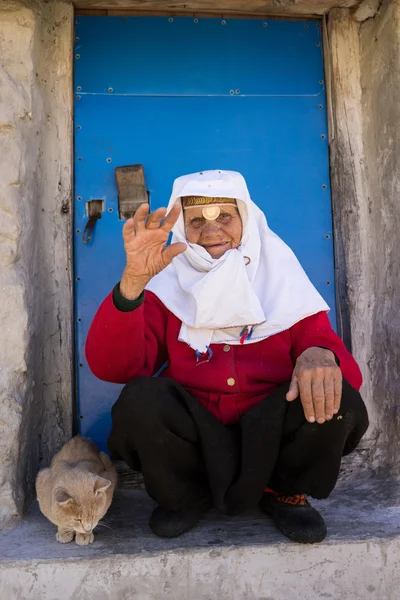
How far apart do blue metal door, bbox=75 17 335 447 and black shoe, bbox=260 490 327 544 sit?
1.18 meters

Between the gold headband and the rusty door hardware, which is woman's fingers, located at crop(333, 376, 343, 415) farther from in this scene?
the rusty door hardware

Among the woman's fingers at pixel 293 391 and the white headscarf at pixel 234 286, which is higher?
the white headscarf at pixel 234 286

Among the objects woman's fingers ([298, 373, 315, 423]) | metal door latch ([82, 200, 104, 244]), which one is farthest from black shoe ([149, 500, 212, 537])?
metal door latch ([82, 200, 104, 244])

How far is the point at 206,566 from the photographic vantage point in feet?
8.26

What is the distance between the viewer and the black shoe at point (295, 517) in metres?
2.54

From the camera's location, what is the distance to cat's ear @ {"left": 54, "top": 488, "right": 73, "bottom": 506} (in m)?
2.51

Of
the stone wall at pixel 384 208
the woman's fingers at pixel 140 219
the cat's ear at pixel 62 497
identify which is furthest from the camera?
the stone wall at pixel 384 208

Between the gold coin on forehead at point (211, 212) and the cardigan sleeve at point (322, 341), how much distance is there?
0.53m

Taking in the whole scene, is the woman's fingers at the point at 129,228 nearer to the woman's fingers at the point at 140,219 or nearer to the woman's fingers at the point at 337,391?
the woman's fingers at the point at 140,219

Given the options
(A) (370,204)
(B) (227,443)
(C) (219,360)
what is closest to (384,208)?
(A) (370,204)

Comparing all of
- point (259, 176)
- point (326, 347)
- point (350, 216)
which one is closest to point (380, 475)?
point (326, 347)

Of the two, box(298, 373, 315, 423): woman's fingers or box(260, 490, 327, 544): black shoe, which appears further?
box(260, 490, 327, 544): black shoe

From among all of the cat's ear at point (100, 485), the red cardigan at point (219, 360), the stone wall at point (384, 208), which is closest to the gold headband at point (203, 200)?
the red cardigan at point (219, 360)

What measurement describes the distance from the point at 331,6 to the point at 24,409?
2475mm
